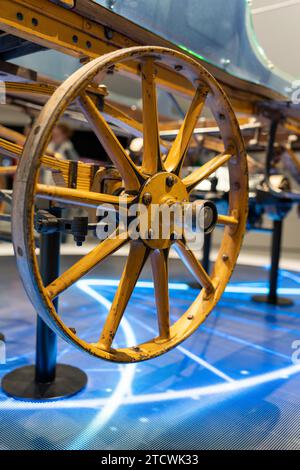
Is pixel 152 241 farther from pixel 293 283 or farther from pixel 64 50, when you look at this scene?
pixel 293 283

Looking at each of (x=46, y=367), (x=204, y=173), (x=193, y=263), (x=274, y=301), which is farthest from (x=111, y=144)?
(x=274, y=301)

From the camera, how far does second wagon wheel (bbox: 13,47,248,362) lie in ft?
3.32

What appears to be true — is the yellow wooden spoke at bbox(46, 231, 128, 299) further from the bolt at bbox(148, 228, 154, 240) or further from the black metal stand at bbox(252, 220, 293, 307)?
the black metal stand at bbox(252, 220, 293, 307)

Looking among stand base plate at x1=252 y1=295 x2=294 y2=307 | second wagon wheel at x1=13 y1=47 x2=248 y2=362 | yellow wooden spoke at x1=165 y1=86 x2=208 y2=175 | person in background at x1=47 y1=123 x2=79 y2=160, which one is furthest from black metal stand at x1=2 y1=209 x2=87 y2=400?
person in background at x1=47 y1=123 x2=79 y2=160

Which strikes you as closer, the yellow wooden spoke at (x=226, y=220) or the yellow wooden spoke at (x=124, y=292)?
the yellow wooden spoke at (x=124, y=292)

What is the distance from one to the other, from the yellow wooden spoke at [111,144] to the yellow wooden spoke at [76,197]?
0.06 meters

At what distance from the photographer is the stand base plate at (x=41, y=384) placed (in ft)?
4.95

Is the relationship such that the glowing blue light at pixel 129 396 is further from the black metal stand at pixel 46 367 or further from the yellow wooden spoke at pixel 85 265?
the yellow wooden spoke at pixel 85 265

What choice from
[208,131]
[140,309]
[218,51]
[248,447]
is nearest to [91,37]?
[218,51]

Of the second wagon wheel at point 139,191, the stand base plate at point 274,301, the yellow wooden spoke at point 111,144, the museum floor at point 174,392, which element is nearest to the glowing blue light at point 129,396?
the museum floor at point 174,392

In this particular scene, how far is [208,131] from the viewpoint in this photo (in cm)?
237

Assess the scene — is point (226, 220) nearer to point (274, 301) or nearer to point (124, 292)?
point (124, 292)

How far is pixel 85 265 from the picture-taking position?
1.19 m

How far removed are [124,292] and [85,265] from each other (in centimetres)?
17
